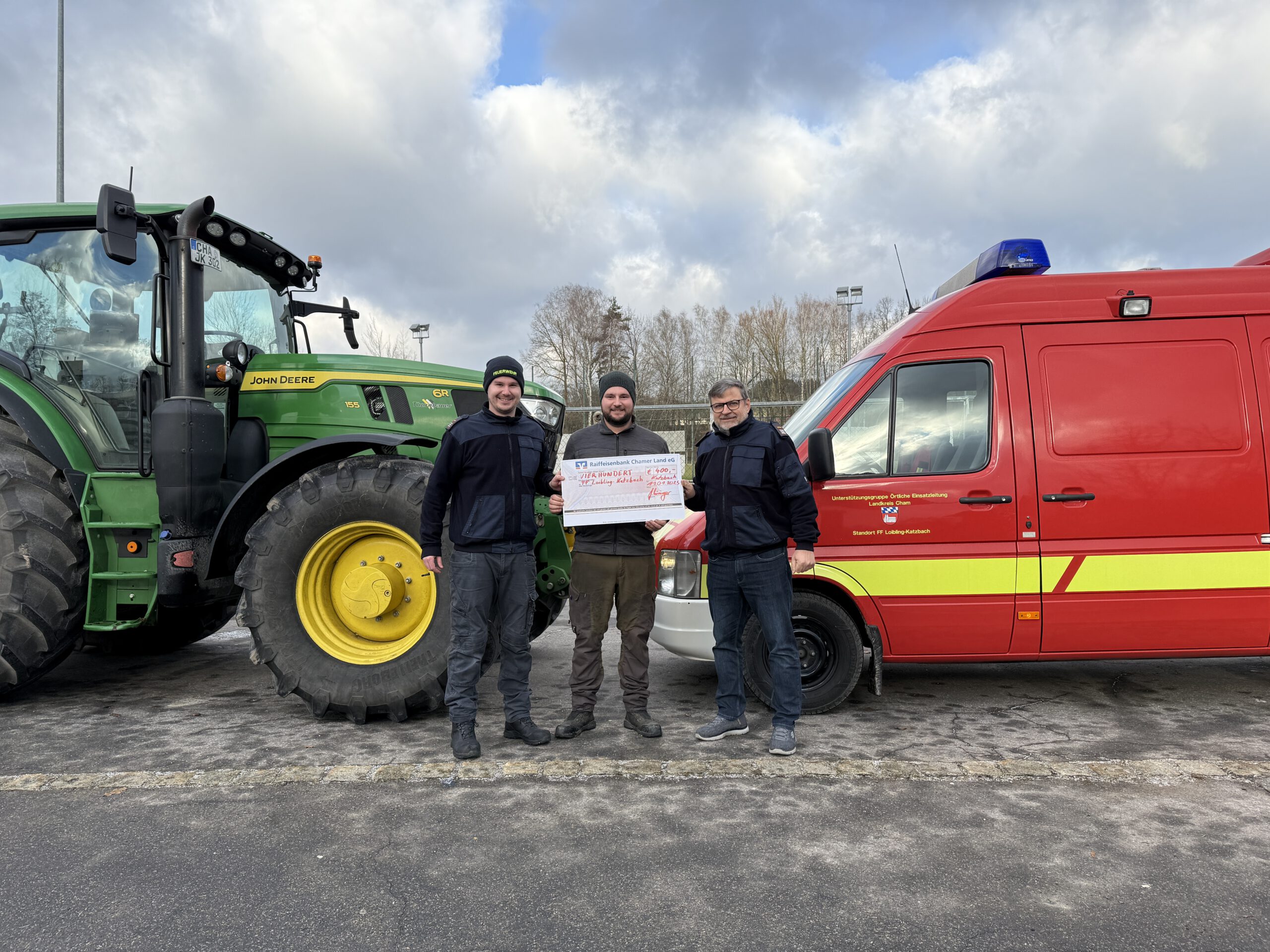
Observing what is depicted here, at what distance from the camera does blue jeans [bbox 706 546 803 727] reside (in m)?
4.06

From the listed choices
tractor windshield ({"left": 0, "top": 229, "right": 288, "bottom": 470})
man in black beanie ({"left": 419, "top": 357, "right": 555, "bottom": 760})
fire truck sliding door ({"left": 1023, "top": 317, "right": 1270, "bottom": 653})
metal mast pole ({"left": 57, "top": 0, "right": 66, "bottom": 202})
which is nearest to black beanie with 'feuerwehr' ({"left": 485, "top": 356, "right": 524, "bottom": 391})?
man in black beanie ({"left": 419, "top": 357, "right": 555, "bottom": 760})

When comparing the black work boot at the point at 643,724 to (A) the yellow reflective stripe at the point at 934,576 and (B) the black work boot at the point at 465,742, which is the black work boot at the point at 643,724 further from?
(A) the yellow reflective stripe at the point at 934,576

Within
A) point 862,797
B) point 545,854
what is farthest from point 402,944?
point 862,797

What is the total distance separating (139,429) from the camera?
15.6ft

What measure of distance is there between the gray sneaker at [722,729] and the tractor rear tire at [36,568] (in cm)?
355

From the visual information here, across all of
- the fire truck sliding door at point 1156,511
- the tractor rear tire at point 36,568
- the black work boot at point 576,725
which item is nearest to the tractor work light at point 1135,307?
the fire truck sliding door at point 1156,511

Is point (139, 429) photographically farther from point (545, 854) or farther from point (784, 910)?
point (784, 910)

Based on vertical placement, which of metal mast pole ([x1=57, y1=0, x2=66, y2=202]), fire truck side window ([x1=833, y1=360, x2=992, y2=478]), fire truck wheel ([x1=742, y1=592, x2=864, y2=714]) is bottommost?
fire truck wheel ([x1=742, y1=592, x2=864, y2=714])

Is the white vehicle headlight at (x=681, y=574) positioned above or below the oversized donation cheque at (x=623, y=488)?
below

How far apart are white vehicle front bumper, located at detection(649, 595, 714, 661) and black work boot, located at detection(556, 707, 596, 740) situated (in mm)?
577

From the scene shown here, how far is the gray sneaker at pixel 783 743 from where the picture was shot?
3.92m

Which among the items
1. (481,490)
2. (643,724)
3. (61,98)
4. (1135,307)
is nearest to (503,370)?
(481,490)

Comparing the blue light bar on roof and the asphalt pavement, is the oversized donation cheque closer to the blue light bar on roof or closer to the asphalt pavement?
the asphalt pavement

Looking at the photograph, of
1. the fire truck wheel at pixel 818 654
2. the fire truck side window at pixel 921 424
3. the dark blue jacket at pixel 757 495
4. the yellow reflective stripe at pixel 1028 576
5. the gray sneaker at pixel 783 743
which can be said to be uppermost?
the fire truck side window at pixel 921 424
